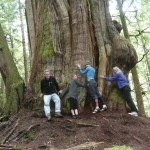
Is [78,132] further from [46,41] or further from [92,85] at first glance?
[46,41]

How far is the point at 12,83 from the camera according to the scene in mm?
9406

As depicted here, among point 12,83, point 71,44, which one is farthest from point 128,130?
point 12,83

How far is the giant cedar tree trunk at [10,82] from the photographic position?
9188 millimetres

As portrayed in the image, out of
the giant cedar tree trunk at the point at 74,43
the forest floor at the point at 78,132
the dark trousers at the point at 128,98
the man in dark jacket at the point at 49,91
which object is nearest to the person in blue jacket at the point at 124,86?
the dark trousers at the point at 128,98

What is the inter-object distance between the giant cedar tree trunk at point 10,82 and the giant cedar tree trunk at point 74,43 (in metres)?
0.51

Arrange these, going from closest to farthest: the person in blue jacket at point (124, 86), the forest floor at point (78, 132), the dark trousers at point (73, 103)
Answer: the forest floor at point (78, 132) < the dark trousers at point (73, 103) < the person in blue jacket at point (124, 86)

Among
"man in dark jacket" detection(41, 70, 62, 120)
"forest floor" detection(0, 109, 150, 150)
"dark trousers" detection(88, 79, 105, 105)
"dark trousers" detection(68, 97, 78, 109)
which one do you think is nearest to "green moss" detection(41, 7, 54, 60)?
"man in dark jacket" detection(41, 70, 62, 120)

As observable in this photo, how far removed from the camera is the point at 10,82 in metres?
9.48

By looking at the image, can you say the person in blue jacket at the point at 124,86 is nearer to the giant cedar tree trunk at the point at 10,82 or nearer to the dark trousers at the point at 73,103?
the dark trousers at the point at 73,103

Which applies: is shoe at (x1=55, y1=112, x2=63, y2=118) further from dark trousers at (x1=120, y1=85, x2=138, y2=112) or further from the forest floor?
dark trousers at (x1=120, y1=85, x2=138, y2=112)

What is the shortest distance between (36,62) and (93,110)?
233 cm

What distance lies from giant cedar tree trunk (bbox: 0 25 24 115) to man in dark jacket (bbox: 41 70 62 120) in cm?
115

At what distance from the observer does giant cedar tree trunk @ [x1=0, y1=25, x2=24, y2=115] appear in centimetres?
919

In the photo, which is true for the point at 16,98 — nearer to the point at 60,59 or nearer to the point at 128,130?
the point at 60,59
